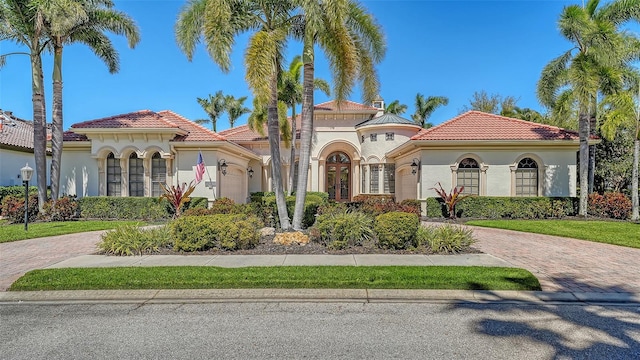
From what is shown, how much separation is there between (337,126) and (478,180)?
1036 centimetres

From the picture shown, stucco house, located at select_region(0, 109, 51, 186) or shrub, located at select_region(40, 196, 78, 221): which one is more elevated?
stucco house, located at select_region(0, 109, 51, 186)

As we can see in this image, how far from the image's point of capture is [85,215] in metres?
15.8

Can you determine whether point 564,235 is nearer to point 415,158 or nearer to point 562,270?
point 562,270

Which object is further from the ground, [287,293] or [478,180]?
[478,180]

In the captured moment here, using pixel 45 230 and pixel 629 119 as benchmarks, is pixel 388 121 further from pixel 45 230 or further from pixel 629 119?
pixel 45 230

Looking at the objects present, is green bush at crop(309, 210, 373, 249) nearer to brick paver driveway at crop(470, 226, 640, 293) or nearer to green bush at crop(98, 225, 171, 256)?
brick paver driveway at crop(470, 226, 640, 293)

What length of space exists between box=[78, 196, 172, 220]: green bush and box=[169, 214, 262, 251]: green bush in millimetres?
8015

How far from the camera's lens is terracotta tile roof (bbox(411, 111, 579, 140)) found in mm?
16406

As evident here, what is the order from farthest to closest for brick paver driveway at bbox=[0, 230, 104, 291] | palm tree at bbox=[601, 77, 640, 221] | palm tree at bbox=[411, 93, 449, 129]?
1. palm tree at bbox=[411, 93, 449, 129]
2. palm tree at bbox=[601, 77, 640, 221]
3. brick paver driveway at bbox=[0, 230, 104, 291]

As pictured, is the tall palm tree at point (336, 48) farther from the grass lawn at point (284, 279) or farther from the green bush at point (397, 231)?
the grass lawn at point (284, 279)

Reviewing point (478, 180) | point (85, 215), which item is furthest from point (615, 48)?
point (85, 215)

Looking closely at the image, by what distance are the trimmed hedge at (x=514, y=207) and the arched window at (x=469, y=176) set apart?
1.17m

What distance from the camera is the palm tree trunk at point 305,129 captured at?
33.4 feet

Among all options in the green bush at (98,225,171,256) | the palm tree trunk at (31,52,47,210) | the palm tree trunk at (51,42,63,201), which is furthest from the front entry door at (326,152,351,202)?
the green bush at (98,225,171,256)
